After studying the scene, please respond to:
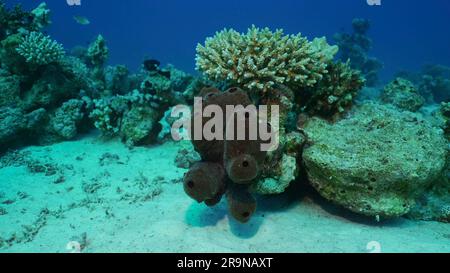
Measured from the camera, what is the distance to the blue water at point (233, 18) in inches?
3243

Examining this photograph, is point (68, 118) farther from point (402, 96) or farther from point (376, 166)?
point (402, 96)

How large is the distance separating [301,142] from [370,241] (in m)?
1.39

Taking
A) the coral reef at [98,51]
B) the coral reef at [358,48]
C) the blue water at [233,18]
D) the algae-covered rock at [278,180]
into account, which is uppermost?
the blue water at [233,18]

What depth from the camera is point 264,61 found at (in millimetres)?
4438

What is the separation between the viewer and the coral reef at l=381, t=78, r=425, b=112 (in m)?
7.69

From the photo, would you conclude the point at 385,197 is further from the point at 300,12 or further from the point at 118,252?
the point at 300,12

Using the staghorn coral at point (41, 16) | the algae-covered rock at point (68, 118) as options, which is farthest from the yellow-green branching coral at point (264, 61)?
the staghorn coral at point (41, 16)

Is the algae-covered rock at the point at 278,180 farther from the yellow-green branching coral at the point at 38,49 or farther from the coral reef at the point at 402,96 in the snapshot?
the yellow-green branching coral at the point at 38,49

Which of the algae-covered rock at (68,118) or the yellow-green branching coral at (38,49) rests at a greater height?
the yellow-green branching coral at (38,49)

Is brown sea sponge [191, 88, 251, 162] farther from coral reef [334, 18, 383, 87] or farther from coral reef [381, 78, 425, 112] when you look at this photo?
coral reef [334, 18, 383, 87]

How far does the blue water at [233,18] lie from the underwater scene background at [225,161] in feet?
229

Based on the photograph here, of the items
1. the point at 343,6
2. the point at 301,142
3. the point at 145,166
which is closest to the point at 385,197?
the point at 301,142

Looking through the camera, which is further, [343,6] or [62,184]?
[343,6]
